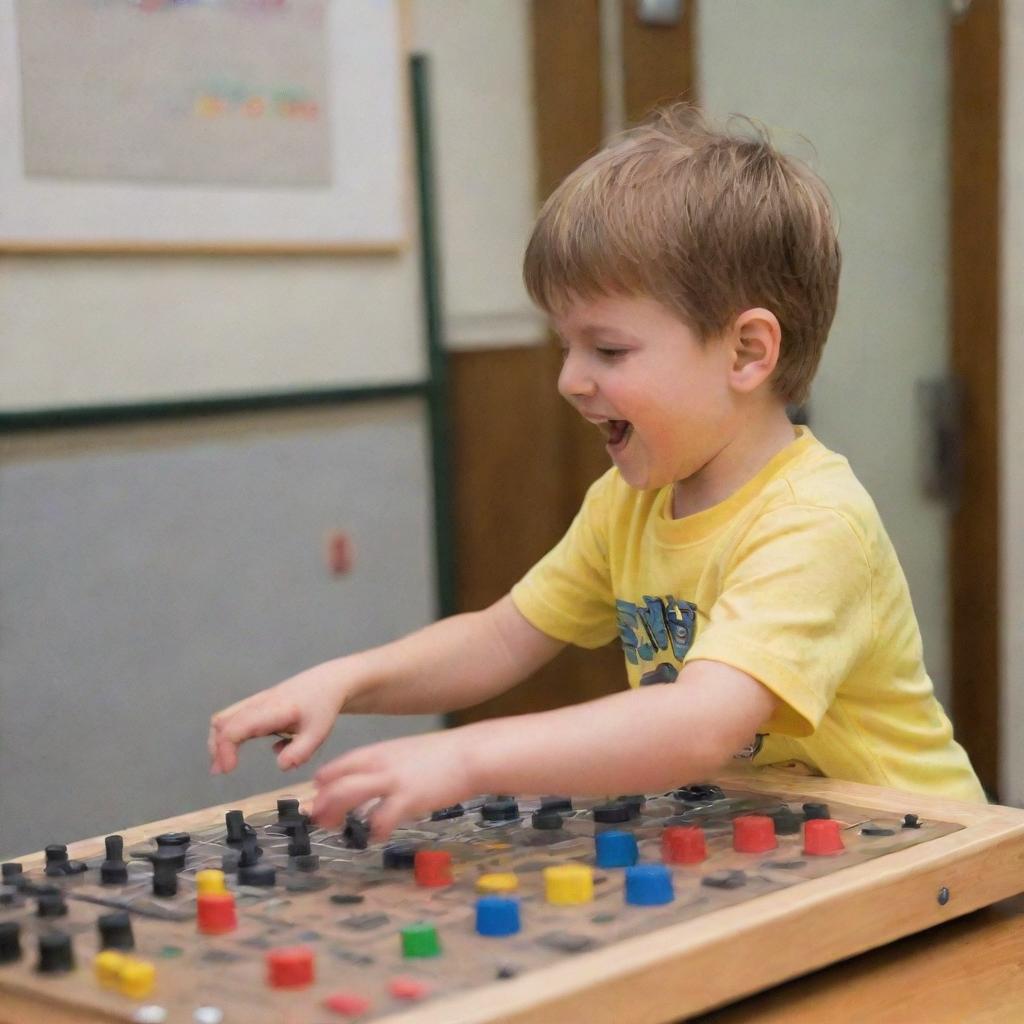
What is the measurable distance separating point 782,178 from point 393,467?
136 centimetres

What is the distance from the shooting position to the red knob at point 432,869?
898 millimetres

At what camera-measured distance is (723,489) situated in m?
1.25

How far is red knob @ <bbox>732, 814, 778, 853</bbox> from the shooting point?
0.94 meters

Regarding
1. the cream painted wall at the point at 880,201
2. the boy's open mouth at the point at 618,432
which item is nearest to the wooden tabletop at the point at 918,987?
the boy's open mouth at the point at 618,432

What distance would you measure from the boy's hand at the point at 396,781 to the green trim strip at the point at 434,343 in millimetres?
1631

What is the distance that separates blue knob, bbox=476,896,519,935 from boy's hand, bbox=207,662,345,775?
0.33 metres

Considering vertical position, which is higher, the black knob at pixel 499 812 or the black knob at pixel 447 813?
the black knob at pixel 499 812

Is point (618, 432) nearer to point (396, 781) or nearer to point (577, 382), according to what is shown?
point (577, 382)

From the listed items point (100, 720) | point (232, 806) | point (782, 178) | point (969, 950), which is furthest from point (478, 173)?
point (969, 950)

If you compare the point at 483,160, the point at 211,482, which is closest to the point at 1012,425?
the point at 483,160

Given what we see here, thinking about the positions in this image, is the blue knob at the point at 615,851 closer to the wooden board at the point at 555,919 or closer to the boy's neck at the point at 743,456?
the wooden board at the point at 555,919

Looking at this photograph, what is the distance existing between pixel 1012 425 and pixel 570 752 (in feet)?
6.53

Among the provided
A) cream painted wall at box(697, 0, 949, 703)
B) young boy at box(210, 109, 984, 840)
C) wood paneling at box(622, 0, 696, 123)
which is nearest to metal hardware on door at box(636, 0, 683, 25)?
wood paneling at box(622, 0, 696, 123)

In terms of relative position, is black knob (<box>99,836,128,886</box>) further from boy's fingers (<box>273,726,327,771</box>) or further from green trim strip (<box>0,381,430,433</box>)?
green trim strip (<box>0,381,430,433</box>)
